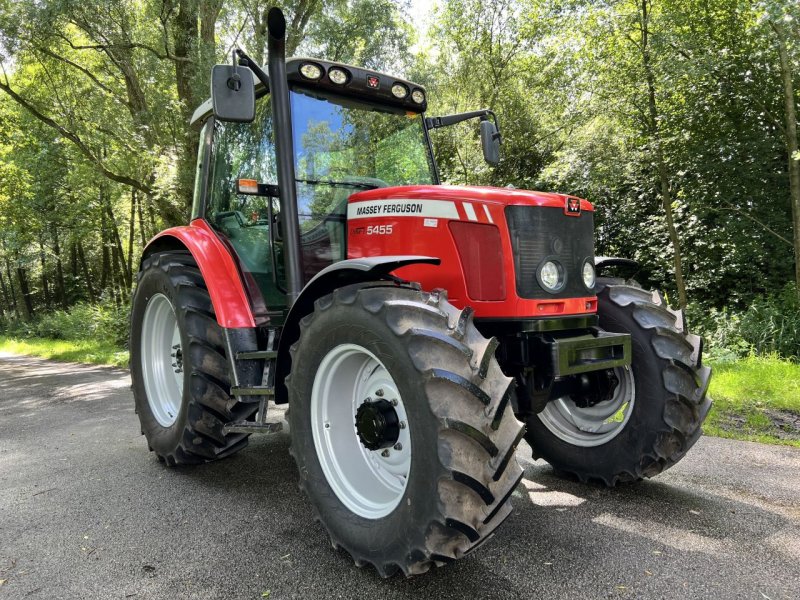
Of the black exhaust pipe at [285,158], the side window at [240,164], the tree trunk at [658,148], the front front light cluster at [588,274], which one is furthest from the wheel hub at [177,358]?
the tree trunk at [658,148]

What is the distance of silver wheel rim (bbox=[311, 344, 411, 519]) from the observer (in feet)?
8.25

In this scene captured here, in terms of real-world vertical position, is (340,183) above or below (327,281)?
above

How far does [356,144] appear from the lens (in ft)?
11.4

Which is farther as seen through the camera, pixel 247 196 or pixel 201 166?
pixel 201 166

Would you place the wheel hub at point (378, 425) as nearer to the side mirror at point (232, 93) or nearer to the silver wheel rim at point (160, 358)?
the side mirror at point (232, 93)

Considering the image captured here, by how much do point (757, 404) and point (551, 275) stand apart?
3.57 metres

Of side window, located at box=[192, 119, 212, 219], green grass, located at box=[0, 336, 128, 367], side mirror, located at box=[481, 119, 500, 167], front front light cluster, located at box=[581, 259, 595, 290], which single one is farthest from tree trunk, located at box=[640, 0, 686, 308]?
green grass, located at box=[0, 336, 128, 367]

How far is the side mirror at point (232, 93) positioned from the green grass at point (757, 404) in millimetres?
4151

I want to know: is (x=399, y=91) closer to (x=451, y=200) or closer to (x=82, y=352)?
(x=451, y=200)

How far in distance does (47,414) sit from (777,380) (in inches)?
305

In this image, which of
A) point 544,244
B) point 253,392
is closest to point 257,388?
point 253,392

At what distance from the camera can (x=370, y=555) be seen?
221 centimetres

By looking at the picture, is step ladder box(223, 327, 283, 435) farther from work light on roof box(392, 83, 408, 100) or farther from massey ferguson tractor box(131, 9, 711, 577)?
work light on roof box(392, 83, 408, 100)

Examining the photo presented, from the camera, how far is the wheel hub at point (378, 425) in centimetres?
238
